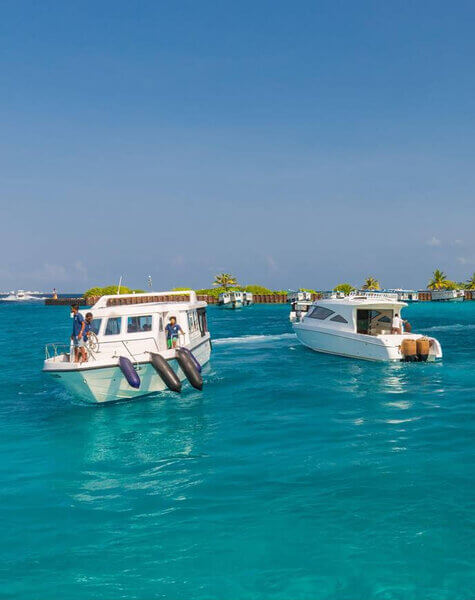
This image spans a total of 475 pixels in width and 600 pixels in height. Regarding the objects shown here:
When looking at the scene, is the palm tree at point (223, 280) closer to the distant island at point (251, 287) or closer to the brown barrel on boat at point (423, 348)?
the distant island at point (251, 287)

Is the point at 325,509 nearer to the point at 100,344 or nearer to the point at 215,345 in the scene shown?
the point at 100,344

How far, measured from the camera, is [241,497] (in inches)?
393

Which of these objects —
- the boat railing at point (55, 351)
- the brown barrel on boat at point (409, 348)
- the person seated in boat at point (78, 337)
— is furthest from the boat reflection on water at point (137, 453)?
the brown barrel on boat at point (409, 348)

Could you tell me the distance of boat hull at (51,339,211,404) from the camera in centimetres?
1684

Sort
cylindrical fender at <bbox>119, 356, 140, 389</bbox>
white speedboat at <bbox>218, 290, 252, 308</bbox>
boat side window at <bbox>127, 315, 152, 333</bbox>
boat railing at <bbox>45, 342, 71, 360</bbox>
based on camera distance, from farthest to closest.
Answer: white speedboat at <bbox>218, 290, 252, 308</bbox>
boat side window at <bbox>127, 315, 152, 333</bbox>
boat railing at <bbox>45, 342, 71, 360</bbox>
cylindrical fender at <bbox>119, 356, 140, 389</bbox>

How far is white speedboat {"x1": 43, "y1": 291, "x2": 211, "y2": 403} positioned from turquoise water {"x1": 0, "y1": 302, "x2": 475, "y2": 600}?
2.64 ft

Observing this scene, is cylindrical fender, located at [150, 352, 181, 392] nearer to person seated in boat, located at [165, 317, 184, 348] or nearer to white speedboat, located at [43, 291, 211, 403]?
white speedboat, located at [43, 291, 211, 403]

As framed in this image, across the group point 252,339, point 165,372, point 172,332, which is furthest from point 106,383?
point 252,339

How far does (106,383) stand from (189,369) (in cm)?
316

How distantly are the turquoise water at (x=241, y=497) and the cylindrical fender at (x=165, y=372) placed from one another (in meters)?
0.87

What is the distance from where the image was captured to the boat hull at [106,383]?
55.3ft

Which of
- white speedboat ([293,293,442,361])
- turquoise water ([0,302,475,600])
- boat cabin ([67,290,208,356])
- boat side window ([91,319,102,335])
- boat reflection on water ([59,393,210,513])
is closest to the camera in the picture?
turquoise water ([0,302,475,600])

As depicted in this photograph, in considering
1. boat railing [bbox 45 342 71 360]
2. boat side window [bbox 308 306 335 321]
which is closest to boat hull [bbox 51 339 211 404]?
boat railing [bbox 45 342 71 360]

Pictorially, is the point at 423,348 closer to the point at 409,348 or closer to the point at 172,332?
the point at 409,348
